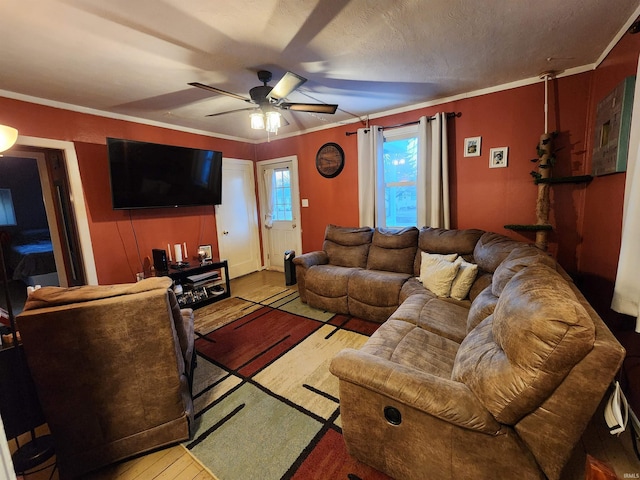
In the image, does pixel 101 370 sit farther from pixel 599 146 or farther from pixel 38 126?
pixel 599 146

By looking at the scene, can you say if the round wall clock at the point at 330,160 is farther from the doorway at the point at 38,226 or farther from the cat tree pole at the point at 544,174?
the doorway at the point at 38,226

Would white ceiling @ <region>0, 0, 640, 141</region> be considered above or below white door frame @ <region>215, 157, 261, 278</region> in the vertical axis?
above

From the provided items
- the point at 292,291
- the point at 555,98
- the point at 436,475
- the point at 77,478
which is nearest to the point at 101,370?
the point at 77,478

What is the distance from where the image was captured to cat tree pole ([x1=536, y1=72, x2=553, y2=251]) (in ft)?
8.31

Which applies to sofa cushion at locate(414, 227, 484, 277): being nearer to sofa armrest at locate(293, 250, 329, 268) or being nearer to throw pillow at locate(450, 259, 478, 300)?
throw pillow at locate(450, 259, 478, 300)

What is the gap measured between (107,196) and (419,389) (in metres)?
3.79

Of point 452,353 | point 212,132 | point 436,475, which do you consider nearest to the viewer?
point 436,475

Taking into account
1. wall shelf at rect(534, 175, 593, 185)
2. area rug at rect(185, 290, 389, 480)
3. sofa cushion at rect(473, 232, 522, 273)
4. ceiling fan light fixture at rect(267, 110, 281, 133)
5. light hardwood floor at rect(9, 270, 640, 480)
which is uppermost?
ceiling fan light fixture at rect(267, 110, 281, 133)

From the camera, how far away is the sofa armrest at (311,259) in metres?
3.38

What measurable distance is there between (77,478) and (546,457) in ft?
7.09

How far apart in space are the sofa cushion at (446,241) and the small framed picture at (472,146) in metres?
0.95

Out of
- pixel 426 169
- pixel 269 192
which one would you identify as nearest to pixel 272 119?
pixel 426 169

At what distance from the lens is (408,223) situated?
3748 millimetres

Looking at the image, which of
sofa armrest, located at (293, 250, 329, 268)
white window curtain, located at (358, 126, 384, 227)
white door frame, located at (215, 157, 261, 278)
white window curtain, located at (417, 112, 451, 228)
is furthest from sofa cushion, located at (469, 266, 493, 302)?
white door frame, located at (215, 157, 261, 278)
